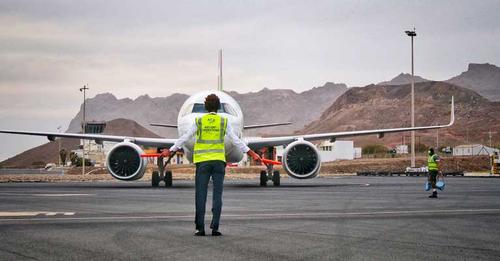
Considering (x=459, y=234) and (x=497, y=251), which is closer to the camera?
(x=497, y=251)

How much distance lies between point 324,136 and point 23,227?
22.8 metres

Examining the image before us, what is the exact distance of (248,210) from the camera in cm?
1524

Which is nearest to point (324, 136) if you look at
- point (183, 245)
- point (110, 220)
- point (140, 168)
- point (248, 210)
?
point (140, 168)

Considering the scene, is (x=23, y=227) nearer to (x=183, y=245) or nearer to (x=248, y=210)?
(x=183, y=245)

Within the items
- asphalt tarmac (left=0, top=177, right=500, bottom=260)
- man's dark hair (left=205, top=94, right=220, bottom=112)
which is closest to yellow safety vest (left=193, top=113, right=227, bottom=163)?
man's dark hair (left=205, top=94, right=220, bottom=112)

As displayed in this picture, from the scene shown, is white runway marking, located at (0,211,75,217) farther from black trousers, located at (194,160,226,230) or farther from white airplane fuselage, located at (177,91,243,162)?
white airplane fuselage, located at (177,91,243,162)

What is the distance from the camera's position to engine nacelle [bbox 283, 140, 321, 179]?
3009 centimetres

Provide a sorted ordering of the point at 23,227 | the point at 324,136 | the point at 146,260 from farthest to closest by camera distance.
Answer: the point at 324,136
the point at 23,227
the point at 146,260

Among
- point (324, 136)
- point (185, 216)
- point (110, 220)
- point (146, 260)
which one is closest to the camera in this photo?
point (146, 260)

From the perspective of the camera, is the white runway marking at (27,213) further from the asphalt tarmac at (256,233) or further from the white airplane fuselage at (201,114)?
the white airplane fuselage at (201,114)

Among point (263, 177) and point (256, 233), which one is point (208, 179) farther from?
point (263, 177)

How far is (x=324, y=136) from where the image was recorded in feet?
107

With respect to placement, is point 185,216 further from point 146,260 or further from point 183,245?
point 146,260

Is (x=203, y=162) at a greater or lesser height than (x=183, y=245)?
greater
